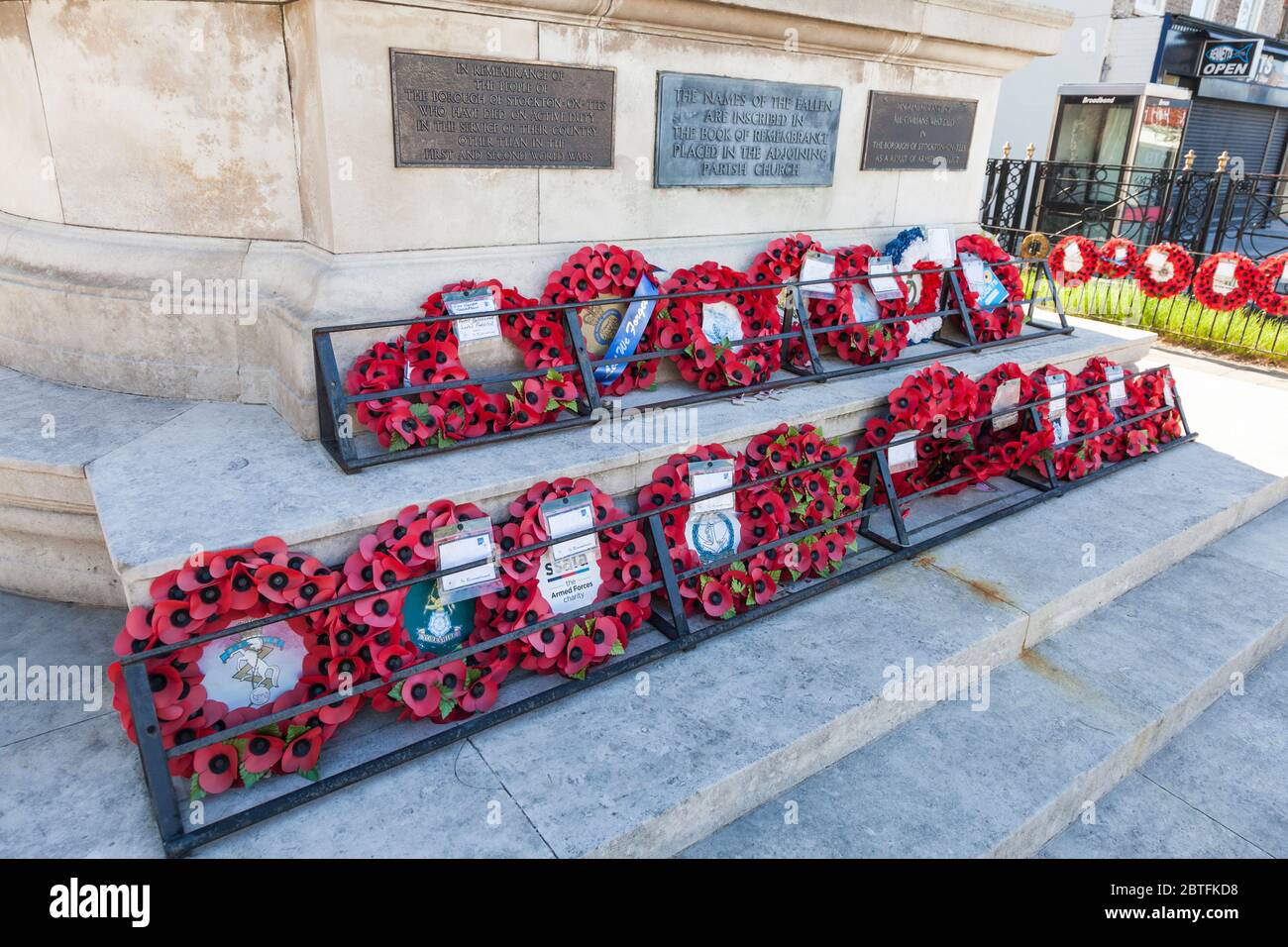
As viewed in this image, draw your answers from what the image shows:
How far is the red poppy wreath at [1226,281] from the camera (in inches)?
337

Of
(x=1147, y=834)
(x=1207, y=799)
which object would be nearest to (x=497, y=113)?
(x=1147, y=834)

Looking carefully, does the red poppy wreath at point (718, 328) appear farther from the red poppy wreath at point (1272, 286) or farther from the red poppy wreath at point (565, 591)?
the red poppy wreath at point (1272, 286)

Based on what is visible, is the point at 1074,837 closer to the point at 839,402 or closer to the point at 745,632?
the point at 745,632

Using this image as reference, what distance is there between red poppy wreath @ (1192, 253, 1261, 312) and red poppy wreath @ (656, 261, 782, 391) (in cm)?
622

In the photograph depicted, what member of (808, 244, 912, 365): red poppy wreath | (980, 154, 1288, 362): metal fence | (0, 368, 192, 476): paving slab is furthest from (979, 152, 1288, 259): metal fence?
(0, 368, 192, 476): paving slab

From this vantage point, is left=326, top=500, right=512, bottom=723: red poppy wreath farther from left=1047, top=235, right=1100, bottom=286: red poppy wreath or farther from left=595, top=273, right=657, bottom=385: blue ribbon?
left=1047, top=235, right=1100, bottom=286: red poppy wreath

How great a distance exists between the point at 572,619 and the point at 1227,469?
4708 mm

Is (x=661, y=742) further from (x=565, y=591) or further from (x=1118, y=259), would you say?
(x=1118, y=259)

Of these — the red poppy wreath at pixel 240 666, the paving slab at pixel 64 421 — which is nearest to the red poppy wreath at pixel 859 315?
the red poppy wreath at pixel 240 666

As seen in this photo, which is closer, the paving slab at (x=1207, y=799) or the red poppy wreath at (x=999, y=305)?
the paving slab at (x=1207, y=799)

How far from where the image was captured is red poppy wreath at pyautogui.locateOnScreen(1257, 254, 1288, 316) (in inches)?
327

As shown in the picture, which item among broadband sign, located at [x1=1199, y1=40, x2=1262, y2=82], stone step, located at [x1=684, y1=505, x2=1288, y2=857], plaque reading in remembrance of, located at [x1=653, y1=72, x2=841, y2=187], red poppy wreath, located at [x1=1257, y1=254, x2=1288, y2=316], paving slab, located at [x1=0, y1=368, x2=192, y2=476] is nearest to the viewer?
stone step, located at [x1=684, y1=505, x2=1288, y2=857]

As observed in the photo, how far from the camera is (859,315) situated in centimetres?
563

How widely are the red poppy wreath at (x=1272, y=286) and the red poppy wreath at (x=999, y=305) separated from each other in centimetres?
364
